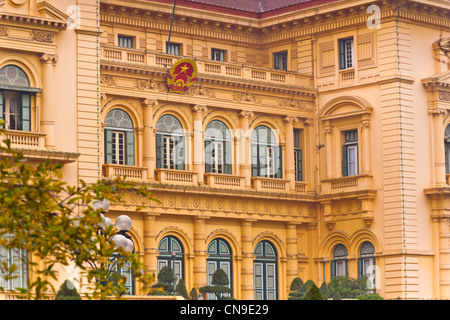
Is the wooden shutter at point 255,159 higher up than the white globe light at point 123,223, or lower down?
higher up

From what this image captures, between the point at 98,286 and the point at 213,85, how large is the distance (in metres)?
31.1

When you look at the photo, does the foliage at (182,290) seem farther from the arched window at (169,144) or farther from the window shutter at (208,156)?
the window shutter at (208,156)

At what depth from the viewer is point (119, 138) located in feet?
157

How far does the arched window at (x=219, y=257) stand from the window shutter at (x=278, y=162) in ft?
12.7

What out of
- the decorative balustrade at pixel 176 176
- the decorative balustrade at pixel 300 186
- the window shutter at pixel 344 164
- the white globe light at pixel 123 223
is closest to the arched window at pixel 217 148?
the decorative balustrade at pixel 176 176

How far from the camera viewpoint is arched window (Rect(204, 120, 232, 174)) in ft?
165

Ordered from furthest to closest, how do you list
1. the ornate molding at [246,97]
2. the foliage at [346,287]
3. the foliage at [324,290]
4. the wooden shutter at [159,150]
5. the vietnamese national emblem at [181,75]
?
the ornate molding at [246,97] < the wooden shutter at [159,150] < the vietnamese national emblem at [181,75] < the foliage at [346,287] < the foliage at [324,290]

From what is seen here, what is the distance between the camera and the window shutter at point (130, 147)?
47.9m

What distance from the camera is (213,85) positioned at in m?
50.2

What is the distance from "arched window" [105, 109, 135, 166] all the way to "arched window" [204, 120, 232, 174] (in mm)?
3507

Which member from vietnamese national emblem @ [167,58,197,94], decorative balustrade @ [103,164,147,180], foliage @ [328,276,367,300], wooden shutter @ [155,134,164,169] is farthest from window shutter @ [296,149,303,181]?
decorative balustrade @ [103,164,147,180]

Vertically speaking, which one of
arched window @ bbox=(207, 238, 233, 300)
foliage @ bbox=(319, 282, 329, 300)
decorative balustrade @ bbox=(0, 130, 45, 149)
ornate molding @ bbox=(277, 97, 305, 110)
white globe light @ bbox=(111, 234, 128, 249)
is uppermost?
ornate molding @ bbox=(277, 97, 305, 110)

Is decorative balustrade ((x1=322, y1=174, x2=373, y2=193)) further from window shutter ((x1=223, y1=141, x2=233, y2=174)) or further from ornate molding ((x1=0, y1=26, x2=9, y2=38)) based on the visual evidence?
ornate molding ((x1=0, y1=26, x2=9, y2=38))
